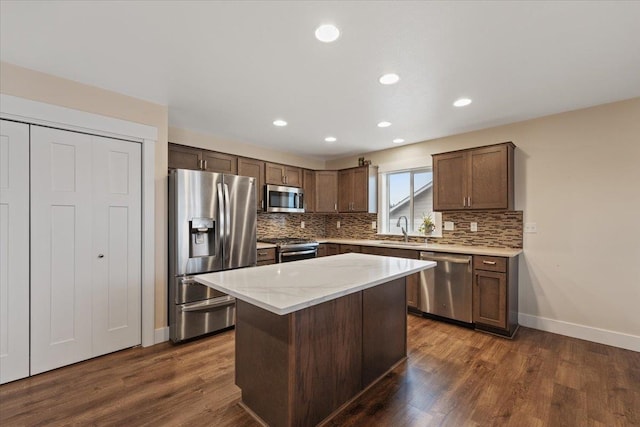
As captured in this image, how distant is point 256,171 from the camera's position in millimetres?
4398

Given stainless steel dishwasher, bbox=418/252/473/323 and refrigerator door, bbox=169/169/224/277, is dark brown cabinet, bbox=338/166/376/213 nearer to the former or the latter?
stainless steel dishwasher, bbox=418/252/473/323

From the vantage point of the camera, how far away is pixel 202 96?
9.10 ft

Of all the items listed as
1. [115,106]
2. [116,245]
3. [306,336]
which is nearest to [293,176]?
[115,106]

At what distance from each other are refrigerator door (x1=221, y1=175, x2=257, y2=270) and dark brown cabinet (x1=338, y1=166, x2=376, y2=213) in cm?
199

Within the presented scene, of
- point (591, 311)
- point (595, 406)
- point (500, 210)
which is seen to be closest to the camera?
point (595, 406)

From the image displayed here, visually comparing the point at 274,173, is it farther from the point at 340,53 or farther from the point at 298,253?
the point at 340,53

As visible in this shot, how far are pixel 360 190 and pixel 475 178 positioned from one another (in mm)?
1839

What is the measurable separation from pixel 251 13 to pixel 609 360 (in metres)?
3.95

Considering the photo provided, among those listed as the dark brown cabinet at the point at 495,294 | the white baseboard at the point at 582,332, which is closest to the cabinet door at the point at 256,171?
the dark brown cabinet at the point at 495,294

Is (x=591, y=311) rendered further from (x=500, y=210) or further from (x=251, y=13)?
(x=251, y=13)

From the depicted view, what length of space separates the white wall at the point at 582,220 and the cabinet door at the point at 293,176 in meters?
3.02

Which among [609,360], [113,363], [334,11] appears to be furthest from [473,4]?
[113,363]

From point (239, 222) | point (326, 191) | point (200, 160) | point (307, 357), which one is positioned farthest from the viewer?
point (326, 191)

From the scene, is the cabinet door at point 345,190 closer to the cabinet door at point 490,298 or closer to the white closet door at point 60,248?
the cabinet door at point 490,298
